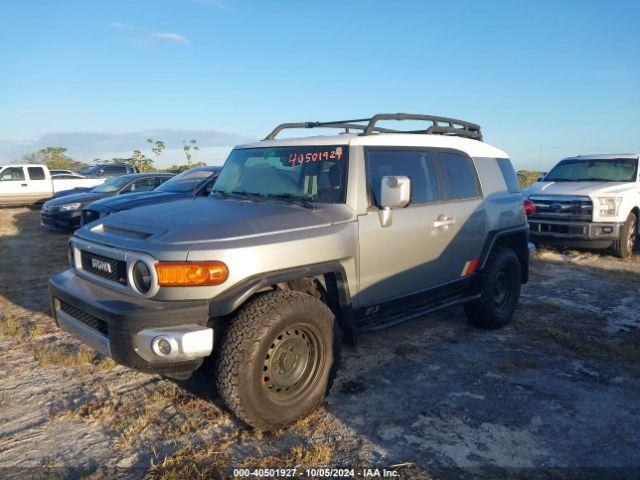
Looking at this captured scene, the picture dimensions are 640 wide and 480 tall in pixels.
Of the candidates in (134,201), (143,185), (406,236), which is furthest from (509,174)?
(143,185)

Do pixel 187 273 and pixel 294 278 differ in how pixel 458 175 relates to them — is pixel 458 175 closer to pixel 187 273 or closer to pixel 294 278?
pixel 294 278

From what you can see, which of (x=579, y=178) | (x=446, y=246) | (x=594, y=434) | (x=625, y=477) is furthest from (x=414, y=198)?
(x=579, y=178)

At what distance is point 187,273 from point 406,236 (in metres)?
1.90

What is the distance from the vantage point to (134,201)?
27.6ft

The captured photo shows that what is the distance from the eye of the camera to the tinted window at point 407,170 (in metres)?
4.01

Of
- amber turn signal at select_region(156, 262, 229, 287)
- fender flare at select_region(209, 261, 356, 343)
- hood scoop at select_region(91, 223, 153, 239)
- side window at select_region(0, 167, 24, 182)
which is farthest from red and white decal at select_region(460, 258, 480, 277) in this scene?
side window at select_region(0, 167, 24, 182)

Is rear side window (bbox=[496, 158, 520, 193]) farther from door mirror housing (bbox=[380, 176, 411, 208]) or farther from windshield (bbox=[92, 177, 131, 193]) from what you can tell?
windshield (bbox=[92, 177, 131, 193])

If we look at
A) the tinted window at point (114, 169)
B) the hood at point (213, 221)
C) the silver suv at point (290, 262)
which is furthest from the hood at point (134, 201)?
the tinted window at point (114, 169)

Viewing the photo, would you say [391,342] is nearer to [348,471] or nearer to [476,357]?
[476,357]

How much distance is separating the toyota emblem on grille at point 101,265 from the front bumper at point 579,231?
27.6 feet

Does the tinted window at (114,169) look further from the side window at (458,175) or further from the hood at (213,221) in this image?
the side window at (458,175)

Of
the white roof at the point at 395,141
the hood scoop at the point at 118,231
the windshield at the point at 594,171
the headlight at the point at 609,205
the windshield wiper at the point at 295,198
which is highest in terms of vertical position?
the white roof at the point at 395,141

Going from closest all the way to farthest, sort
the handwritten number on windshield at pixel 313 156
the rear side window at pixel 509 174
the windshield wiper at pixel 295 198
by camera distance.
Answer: the windshield wiper at pixel 295 198, the handwritten number on windshield at pixel 313 156, the rear side window at pixel 509 174

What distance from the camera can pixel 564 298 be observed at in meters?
6.57
